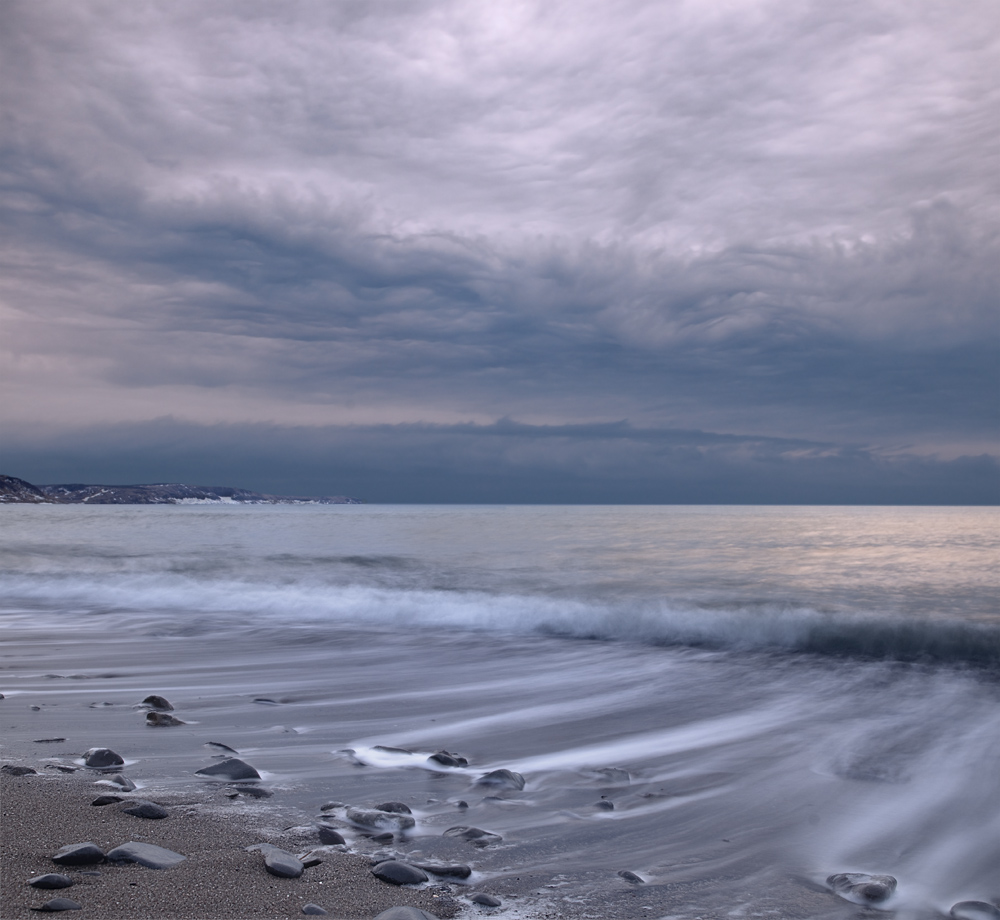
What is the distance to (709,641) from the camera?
1034 centimetres

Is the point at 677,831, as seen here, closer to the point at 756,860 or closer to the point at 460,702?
the point at 756,860

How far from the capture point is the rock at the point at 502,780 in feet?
13.7

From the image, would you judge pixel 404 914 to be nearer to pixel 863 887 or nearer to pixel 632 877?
pixel 632 877

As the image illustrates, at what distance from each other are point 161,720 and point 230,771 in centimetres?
151

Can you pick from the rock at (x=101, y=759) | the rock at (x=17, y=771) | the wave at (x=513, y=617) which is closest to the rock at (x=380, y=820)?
the rock at (x=101, y=759)

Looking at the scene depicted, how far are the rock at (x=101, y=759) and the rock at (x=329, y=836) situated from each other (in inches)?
72.9

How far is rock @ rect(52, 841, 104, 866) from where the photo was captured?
2.76 m

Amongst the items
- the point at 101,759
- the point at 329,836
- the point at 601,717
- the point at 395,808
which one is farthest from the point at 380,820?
the point at 601,717

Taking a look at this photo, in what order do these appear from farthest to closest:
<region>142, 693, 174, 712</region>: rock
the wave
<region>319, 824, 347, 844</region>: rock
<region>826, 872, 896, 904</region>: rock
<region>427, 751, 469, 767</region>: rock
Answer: the wave < <region>142, 693, 174, 712</region>: rock < <region>427, 751, 469, 767</region>: rock < <region>319, 824, 347, 844</region>: rock < <region>826, 872, 896, 904</region>: rock

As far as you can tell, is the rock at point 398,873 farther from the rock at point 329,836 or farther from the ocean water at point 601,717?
the rock at point 329,836

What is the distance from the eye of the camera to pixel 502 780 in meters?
4.23

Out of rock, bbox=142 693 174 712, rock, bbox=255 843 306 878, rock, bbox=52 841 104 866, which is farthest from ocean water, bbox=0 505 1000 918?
rock, bbox=52 841 104 866

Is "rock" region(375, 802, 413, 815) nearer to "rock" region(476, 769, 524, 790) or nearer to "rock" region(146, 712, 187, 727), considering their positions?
"rock" region(476, 769, 524, 790)

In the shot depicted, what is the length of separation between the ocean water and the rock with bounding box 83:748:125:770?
237 millimetres
